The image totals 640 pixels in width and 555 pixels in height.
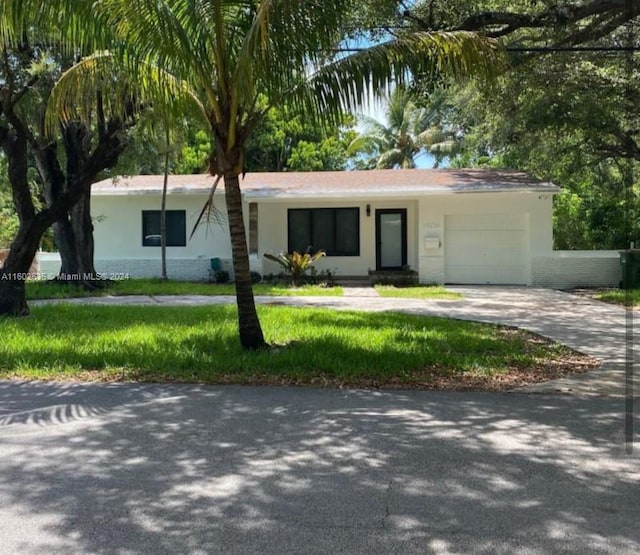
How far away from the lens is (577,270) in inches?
719

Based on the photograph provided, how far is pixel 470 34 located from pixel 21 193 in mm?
8831

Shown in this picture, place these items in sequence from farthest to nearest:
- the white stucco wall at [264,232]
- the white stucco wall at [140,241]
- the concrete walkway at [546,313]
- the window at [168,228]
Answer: the window at [168,228] → the white stucco wall at [140,241] → the white stucco wall at [264,232] → the concrete walkway at [546,313]

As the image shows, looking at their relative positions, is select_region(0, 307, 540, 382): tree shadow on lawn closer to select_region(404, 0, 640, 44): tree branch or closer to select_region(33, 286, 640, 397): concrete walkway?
select_region(33, 286, 640, 397): concrete walkway

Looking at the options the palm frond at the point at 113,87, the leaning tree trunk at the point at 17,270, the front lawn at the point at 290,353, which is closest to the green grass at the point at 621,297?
the front lawn at the point at 290,353

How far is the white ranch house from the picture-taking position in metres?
18.3

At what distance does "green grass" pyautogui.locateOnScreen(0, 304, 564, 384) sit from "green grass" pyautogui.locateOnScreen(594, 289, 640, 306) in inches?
208

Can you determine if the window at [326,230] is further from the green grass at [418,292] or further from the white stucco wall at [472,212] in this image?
the green grass at [418,292]

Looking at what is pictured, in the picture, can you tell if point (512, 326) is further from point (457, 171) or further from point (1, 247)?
point (1, 247)

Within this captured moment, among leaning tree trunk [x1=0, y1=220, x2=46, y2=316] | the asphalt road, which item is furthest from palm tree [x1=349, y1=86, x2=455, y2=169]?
the asphalt road

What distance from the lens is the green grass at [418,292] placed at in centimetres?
1562

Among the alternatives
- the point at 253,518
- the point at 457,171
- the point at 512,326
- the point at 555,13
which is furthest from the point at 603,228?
the point at 253,518

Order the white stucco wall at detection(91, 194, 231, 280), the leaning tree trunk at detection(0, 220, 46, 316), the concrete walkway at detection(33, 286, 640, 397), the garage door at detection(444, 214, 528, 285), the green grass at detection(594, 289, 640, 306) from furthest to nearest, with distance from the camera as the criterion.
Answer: the white stucco wall at detection(91, 194, 231, 280)
the garage door at detection(444, 214, 528, 285)
the green grass at detection(594, 289, 640, 306)
the leaning tree trunk at detection(0, 220, 46, 316)
the concrete walkway at detection(33, 286, 640, 397)

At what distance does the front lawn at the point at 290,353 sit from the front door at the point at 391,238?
30.3 feet

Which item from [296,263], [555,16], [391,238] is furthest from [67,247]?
[555,16]
